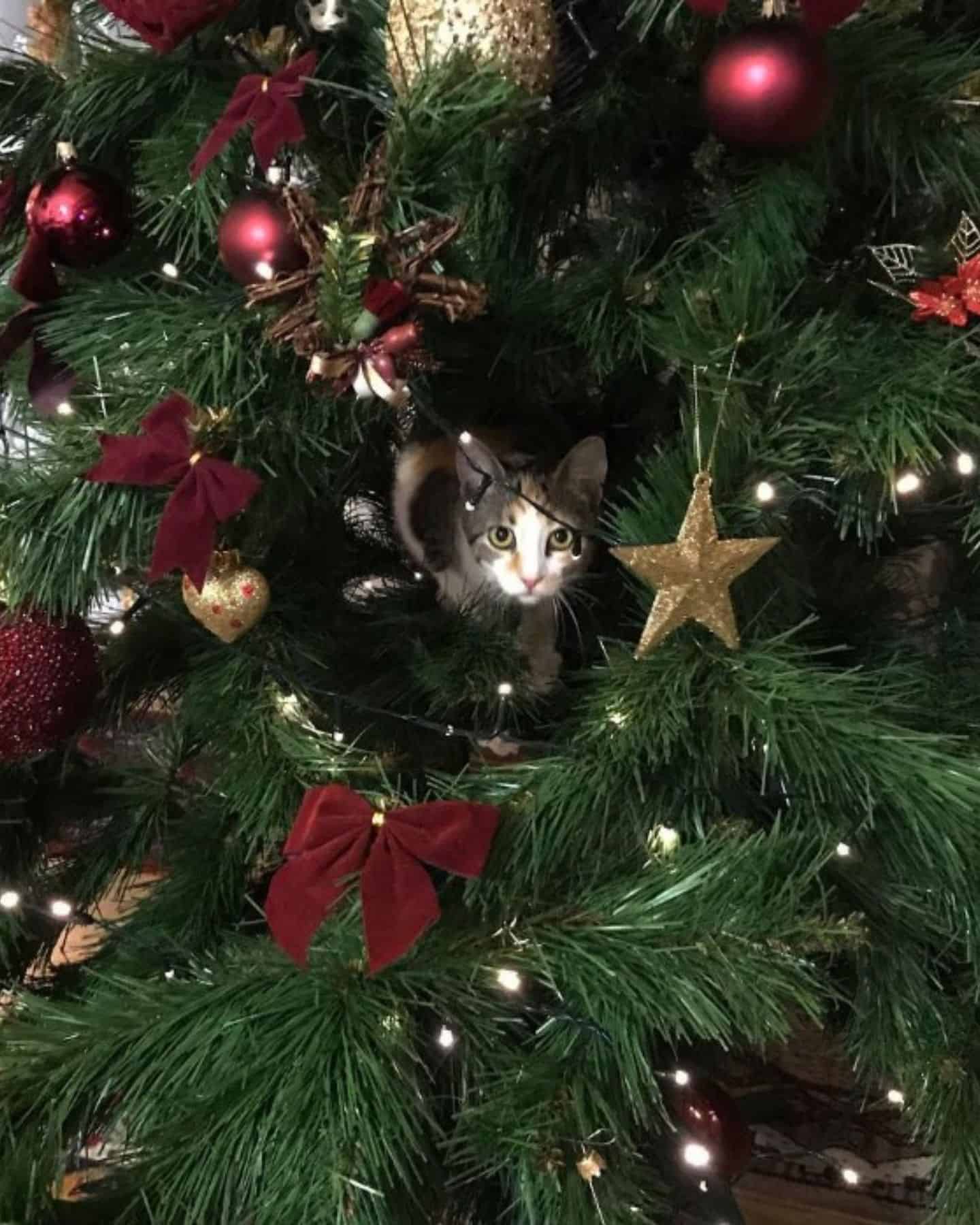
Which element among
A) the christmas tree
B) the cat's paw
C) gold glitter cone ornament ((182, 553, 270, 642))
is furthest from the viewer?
the cat's paw

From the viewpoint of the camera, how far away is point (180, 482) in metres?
0.43

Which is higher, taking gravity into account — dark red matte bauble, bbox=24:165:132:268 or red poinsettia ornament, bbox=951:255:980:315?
dark red matte bauble, bbox=24:165:132:268

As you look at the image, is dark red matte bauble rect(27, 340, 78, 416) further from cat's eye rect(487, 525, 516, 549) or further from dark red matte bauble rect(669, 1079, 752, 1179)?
dark red matte bauble rect(669, 1079, 752, 1179)

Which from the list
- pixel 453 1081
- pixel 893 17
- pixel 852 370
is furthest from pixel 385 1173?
pixel 893 17

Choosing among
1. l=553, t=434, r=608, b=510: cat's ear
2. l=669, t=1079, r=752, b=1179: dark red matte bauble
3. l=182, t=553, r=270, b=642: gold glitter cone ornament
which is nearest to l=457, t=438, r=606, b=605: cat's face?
l=553, t=434, r=608, b=510: cat's ear

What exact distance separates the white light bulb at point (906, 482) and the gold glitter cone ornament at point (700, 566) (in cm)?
7

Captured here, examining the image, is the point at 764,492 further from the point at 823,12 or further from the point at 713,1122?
the point at 713,1122

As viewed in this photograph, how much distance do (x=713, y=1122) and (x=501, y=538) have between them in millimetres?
339

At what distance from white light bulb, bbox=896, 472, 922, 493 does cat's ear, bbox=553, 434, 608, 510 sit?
0.20m

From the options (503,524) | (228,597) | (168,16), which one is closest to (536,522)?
(503,524)

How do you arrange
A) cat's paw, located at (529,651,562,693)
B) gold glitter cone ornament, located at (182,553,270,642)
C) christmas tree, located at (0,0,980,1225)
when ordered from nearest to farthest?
christmas tree, located at (0,0,980,1225) → gold glitter cone ornament, located at (182,553,270,642) → cat's paw, located at (529,651,562,693)

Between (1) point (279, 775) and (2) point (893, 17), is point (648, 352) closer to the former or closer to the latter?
(2) point (893, 17)

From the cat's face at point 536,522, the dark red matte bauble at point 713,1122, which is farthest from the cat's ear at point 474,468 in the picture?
the dark red matte bauble at point 713,1122

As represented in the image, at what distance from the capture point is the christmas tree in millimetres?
403
